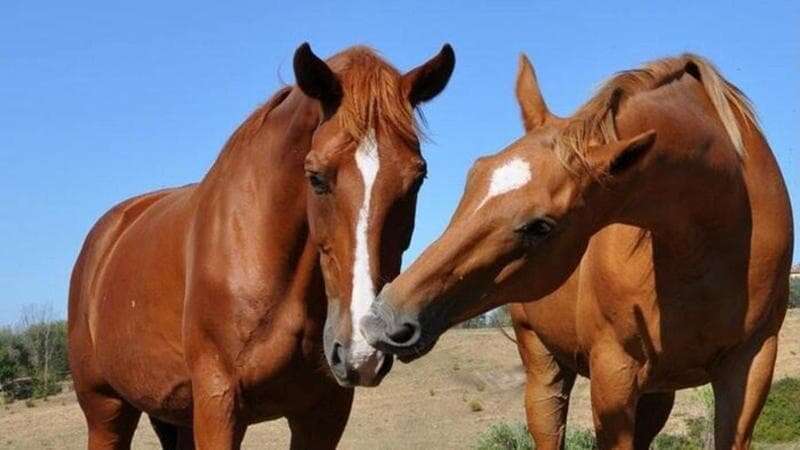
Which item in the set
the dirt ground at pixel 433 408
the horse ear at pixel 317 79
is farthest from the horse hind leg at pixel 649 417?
the dirt ground at pixel 433 408

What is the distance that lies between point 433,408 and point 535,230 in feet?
63.2

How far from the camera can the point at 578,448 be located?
10836mm

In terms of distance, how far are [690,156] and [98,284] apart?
3.32m

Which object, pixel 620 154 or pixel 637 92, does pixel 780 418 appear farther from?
pixel 620 154

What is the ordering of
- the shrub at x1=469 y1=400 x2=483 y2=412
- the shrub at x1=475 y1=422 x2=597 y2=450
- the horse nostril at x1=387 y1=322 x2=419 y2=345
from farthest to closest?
the shrub at x1=469 y1=400 x2=483 y2=412 < the shrub at x1=475 y1=422 x2=597 y2=450 < the horse nostril at x1=387 y1=322 x2=419 y2=345

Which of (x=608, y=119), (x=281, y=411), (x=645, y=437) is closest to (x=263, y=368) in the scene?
(x=281, y=411)

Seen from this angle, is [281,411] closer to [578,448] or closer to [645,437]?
[645,437]

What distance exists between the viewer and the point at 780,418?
13820 mm

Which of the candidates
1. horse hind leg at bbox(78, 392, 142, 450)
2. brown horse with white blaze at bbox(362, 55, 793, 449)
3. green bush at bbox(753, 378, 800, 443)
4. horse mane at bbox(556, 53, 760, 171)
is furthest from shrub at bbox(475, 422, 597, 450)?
horse mane at bbox(556, 53, 760, 171)

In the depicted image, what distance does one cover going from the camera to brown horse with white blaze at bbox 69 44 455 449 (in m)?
3.73

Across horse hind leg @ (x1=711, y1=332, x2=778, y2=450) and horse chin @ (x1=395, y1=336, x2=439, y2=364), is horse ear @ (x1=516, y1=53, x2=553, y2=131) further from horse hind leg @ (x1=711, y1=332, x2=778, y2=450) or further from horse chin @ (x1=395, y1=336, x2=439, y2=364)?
horse hind leg @ (x1=711, y1=332, x2=778, y2=450)

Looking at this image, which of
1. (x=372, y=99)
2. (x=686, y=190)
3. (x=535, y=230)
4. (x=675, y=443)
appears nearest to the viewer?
(x=535, y=230)

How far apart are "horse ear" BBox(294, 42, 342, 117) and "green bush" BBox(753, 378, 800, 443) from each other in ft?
33.5

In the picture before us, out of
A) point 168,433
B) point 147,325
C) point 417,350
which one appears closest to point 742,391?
point 417,350
